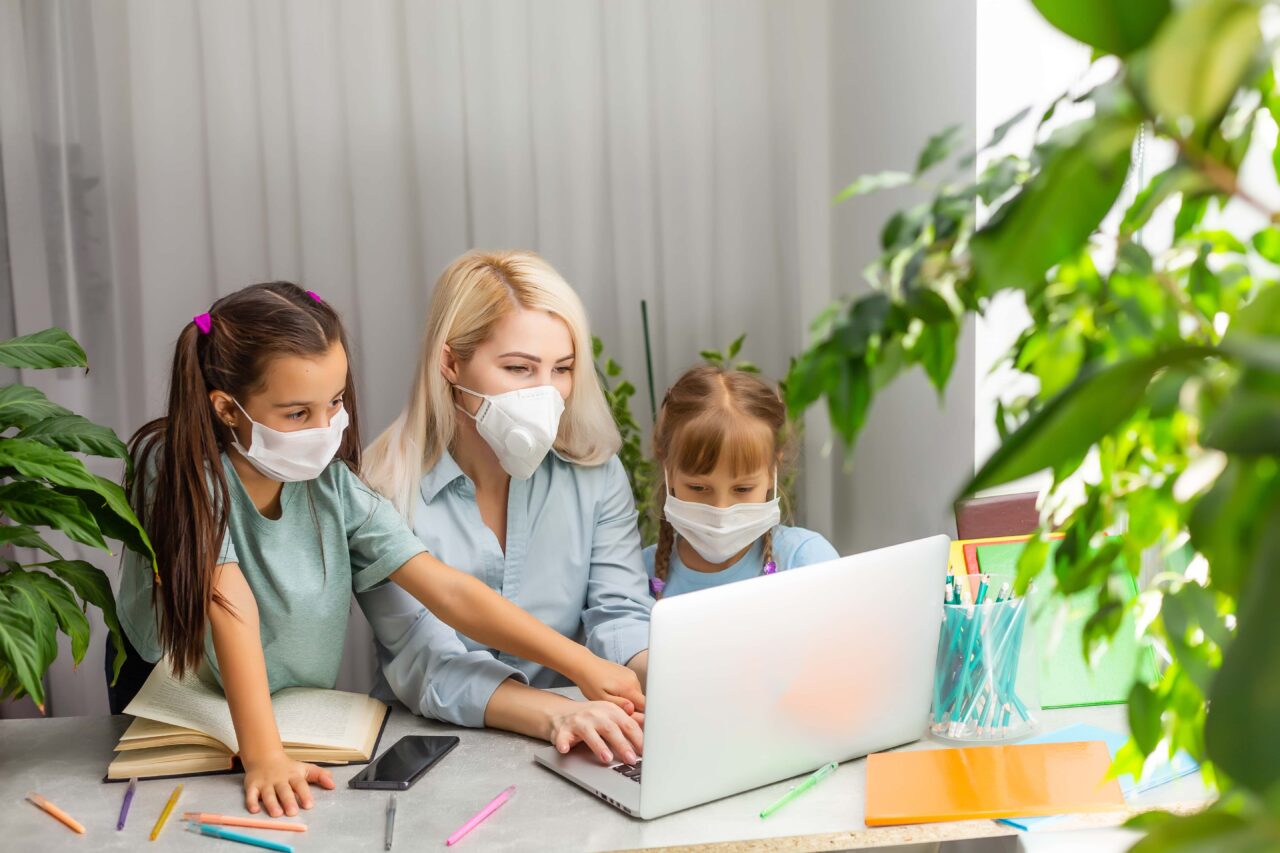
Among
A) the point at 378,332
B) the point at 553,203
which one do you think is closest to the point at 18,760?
the point at 378,332

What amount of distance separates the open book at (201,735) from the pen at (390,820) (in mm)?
149

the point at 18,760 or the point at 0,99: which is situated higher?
the point at 0,99

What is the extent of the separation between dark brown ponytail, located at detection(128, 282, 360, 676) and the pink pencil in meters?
0.44

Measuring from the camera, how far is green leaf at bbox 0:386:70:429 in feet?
4.58

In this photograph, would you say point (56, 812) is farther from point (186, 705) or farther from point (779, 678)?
point (779, 678)

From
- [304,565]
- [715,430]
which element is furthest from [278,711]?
[715,430]

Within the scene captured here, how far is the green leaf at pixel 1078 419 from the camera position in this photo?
0.26m

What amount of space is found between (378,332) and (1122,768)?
8.76 ft

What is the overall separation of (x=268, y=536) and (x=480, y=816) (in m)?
0.55

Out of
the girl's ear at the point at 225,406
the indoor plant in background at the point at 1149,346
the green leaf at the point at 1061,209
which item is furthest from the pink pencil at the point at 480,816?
the green leaf at the point at 1061,209

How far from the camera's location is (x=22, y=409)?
4.60 ft

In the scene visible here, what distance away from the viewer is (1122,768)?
56 cm

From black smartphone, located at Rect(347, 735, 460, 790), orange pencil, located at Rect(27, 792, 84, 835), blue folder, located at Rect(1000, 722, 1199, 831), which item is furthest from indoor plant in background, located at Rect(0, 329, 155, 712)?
blue folder, located at Rect(1000, 722, 1199, 831)

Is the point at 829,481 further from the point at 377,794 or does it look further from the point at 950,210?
the point at 950,210
